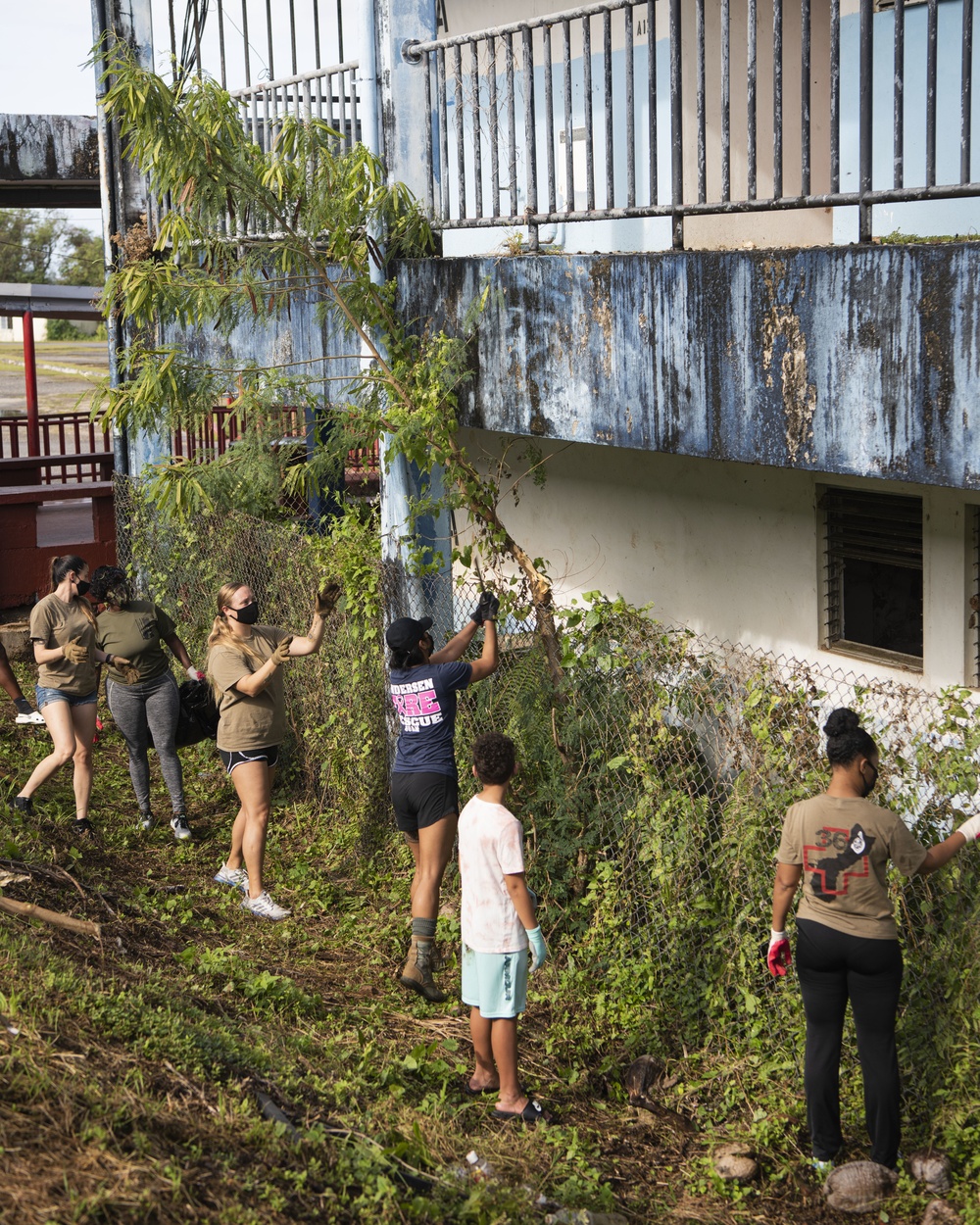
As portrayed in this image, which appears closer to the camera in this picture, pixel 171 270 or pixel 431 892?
pixel 431 892

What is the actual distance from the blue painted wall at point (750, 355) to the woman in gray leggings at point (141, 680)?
262 centimetres

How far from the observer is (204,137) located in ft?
21.5

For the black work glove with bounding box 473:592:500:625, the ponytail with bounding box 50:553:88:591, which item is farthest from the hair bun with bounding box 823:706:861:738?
the ponytail with bounding box 50:553:88:591

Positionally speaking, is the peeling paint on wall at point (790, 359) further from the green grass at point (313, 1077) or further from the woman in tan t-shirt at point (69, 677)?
the woman in tan t-shirt at point (69, 677)

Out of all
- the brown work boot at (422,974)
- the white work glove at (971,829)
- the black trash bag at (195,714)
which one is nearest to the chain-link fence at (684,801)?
the white work glove at (971,829)

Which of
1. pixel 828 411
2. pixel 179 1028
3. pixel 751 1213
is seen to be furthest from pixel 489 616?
pixel 751 1213

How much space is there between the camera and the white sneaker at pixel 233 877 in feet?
23.7

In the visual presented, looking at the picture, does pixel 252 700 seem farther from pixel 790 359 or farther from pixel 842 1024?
pixel 842 1024

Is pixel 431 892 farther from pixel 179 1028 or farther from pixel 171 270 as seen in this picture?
pixel 171 270

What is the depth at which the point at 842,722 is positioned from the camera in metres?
4.24

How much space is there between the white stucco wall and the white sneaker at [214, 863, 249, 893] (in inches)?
127

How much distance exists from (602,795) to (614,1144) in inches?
64.7

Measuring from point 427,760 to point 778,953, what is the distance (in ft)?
6.76

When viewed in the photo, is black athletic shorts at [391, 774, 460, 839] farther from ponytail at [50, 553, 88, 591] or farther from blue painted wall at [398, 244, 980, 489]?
ponytail at [50, 553, 88, 591]
